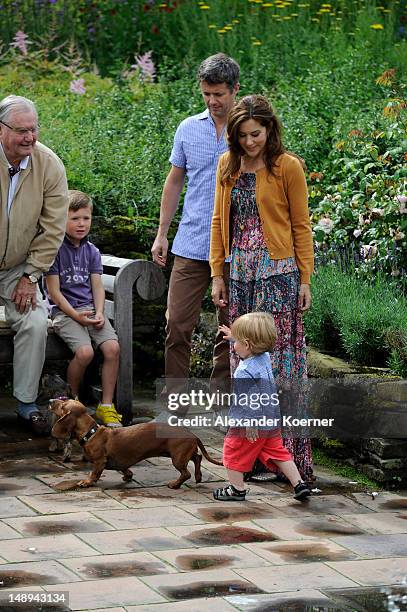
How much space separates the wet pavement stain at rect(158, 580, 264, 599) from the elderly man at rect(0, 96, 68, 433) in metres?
2.39

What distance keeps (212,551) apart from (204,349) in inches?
116

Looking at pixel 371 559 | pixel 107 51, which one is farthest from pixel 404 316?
pixel 107 51

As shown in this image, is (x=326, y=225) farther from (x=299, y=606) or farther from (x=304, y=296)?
(x=299, y=606)

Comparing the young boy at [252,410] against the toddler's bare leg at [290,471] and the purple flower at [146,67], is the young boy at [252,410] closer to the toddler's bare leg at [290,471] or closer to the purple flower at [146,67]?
the toddler's bare leg at [290,471]

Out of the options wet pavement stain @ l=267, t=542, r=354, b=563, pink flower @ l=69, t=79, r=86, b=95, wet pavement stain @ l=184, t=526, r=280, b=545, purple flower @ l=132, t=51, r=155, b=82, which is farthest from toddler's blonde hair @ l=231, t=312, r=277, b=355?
purple flower @ l=132, t=51, r=155, b=82

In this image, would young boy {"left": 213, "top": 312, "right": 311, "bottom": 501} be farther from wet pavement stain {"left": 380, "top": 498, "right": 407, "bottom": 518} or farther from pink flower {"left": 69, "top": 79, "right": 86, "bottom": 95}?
pink flower {"left": 69, "top": 79, "right": 86, "bottom": 95}

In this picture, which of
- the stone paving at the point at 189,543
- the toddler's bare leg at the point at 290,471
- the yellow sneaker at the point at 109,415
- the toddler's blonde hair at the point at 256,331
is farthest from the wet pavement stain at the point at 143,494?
the yellow sneaker at the point at 109,415

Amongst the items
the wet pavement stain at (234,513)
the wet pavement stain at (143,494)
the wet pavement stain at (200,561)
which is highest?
the wet pavement stain at (143,494)

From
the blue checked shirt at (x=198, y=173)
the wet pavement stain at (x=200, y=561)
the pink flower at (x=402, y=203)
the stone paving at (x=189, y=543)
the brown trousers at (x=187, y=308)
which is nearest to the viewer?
the stone paving at (x=189, y=543)

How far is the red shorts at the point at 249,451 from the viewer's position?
578cm

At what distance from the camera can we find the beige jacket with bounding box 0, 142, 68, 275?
6.69 metres

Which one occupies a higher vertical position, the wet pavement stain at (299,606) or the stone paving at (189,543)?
the stone paving at (189,543)

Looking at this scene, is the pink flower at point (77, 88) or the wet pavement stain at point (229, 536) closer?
the wet pavement stain at point (229, 536)

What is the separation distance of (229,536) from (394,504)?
0.97 m
